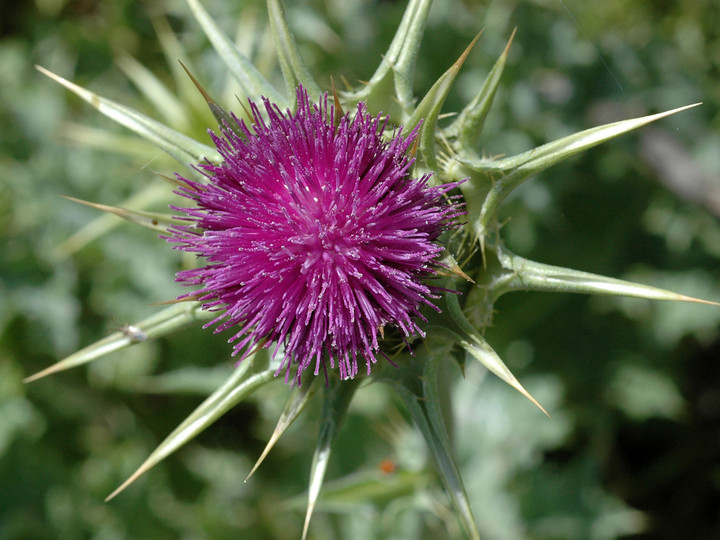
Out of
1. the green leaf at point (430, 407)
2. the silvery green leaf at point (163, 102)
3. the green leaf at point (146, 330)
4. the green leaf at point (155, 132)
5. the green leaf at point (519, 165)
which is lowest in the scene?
the green leaf at point (430, 407)

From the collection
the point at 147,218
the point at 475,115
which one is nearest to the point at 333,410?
the point at 147,218

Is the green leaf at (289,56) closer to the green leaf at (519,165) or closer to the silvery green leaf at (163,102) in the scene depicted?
the green leaf at (519,165)

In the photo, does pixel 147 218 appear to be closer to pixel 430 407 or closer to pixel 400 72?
pixel 400 72

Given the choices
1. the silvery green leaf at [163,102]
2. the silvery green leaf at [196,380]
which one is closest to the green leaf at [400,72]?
the silvery green leaf at [163,102]

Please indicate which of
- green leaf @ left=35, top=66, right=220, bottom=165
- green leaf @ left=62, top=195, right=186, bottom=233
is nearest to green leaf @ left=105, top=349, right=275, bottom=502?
green leaf @ left=62, top=195, right=186, bottom=233

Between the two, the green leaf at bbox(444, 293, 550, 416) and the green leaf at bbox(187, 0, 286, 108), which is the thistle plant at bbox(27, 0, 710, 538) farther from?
the green leaf at bbox(187, 0, 286, 108)
